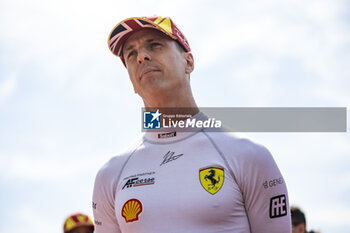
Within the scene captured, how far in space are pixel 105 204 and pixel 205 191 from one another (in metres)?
1.18

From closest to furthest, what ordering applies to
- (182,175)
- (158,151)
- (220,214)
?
(220,214), (182,175), (158,151)

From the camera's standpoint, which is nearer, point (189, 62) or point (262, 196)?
point (262, 196)

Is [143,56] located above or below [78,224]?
above

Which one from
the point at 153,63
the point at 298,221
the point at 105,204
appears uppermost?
the point at 153,63

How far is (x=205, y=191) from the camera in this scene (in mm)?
3908

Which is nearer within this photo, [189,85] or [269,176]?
[269,176]

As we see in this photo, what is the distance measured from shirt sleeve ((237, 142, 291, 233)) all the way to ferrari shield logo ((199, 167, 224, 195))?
0.56 ft

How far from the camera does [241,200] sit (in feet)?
13.0

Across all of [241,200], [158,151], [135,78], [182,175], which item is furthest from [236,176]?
[135,78]

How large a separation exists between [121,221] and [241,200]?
1.16m

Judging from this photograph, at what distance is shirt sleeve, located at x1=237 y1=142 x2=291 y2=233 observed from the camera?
12.9ft

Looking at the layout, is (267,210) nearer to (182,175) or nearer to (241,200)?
(241,200)

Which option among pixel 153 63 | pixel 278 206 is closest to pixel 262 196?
pixel 278 206
